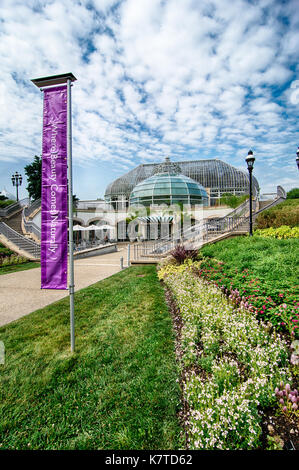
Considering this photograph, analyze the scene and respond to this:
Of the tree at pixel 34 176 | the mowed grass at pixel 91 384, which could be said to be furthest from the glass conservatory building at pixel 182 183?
the mowed grass at pixel 91 384

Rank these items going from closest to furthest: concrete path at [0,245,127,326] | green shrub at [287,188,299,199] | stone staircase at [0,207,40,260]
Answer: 1. concrete path at [0,245,127,326]
2. stone staircase at [0,207,40,260]
3. green shrub at [287,188,299,199]

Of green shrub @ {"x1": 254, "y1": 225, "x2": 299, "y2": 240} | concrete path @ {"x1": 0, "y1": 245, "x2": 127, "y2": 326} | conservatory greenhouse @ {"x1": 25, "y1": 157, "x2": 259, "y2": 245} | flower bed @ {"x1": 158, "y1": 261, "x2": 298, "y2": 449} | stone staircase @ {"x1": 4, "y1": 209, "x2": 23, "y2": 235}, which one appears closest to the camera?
flower bed @ {"x1": 158, "y1": 261, "x2": 298, "y2": 449}

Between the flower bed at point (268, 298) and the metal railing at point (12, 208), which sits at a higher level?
the metal railing at point (12, 208)

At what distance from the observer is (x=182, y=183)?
36.8 metres

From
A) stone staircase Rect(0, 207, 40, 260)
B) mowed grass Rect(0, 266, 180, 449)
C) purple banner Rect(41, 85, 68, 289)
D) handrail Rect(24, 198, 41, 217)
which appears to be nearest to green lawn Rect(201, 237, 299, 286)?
mowed grass Rect(0, 266, 180, 449)

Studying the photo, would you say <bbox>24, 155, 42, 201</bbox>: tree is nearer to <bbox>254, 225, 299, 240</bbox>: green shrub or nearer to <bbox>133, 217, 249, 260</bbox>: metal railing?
<bbox>133, 217, 249, 260</bbox>: metal railing

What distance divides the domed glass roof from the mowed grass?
31019 mm

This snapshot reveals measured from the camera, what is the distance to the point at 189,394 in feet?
8.45

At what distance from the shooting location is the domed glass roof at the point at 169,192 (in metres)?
35.5

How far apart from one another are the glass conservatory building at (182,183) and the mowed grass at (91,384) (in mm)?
31516

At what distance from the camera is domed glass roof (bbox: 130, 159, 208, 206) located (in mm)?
35531

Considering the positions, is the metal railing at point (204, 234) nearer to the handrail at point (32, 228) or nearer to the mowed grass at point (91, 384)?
the mowed grass at point (91, 384)
